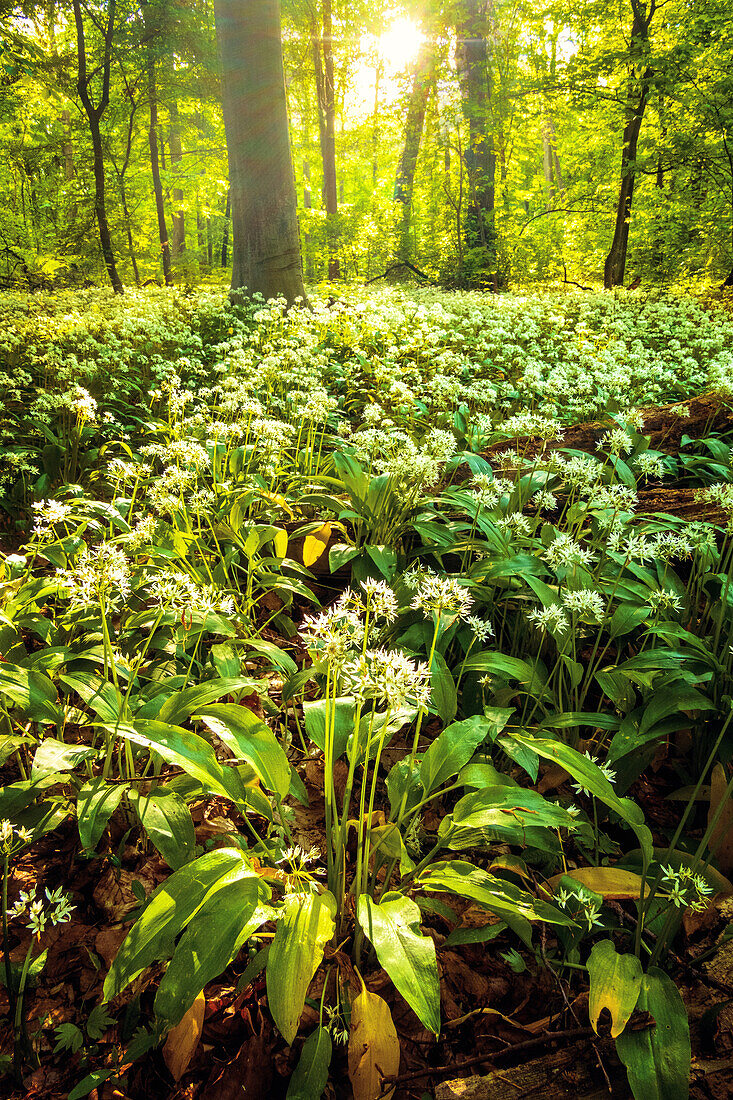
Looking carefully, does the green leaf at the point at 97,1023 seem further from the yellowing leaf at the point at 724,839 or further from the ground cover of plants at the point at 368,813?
the yellowing leaf at the point at 724,839

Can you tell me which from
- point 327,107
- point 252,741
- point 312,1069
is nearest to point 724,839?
point 312,1069

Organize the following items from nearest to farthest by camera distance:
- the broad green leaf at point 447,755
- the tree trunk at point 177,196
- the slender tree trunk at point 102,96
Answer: the broad green leaf at point 447,755
the slender tree trunk at point 102,96
the tree trunk at point 177,196

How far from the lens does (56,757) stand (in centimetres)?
135

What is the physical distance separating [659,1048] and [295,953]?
27.9 inches

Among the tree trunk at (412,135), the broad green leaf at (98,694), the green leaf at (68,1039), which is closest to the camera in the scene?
the green leaf at (68,1039)

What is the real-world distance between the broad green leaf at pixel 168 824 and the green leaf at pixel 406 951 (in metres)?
0.42

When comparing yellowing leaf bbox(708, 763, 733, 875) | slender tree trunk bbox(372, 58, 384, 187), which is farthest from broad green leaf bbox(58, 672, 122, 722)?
slender tree trunk bbox(372, 58, 384, 187)

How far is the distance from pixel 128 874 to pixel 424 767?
845mm

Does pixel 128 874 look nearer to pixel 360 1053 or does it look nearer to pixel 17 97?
pixel 360 1053

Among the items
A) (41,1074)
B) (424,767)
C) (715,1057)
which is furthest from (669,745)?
(41,1074)

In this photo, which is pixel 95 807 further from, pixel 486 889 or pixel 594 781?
pixel 594 781

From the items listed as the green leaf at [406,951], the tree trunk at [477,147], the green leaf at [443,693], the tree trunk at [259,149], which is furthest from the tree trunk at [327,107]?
the green leaf at [406,951]

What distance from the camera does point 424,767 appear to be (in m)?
→ 1.37

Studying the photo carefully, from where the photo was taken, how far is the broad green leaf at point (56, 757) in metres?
1.30
